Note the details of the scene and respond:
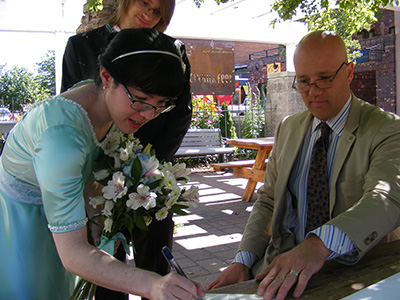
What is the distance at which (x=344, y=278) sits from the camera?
1518mm

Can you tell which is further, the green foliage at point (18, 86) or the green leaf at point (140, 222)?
the green foliage at point (18, 86)

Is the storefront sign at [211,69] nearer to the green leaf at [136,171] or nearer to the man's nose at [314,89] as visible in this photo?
the man's nose at [314,89]

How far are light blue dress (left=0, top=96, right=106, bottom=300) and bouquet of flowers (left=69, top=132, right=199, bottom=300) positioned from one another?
94 mm

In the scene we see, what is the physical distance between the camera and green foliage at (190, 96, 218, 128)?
11.5m

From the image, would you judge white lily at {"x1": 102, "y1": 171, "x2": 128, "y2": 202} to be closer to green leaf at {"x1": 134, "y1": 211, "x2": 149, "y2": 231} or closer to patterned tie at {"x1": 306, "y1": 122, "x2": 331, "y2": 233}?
green leaf at {"x1": 134, "y1": 211, "x2": 149, "y2": 231}

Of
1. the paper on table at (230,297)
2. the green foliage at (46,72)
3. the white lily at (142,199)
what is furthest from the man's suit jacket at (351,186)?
the green foliage at (46,72)

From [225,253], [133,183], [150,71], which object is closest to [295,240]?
[133,183]

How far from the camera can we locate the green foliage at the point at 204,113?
11.5 meters

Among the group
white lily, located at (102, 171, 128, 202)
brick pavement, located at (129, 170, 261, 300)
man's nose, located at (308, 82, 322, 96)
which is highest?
man's nose, located at (308, 82, 322, 96)

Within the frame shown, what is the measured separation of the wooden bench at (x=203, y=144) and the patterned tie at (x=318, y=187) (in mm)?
7391

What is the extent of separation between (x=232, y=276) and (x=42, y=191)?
1066 millimetres

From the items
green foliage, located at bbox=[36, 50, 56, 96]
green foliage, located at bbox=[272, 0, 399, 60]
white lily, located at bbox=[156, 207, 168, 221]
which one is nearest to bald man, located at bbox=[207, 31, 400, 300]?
white lily, located at bbox=[156, 207, 168, 221]

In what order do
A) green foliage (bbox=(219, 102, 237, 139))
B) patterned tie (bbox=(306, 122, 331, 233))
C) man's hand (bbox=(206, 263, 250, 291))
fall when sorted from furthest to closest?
green foliage (bbox=(219, 102, 237, 139)) → patterned tie (bbox=(306, 122, 331, 233)) → man's hand (bbox=(206, 263, 250, 291))

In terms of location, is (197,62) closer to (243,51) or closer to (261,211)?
(261,211)
